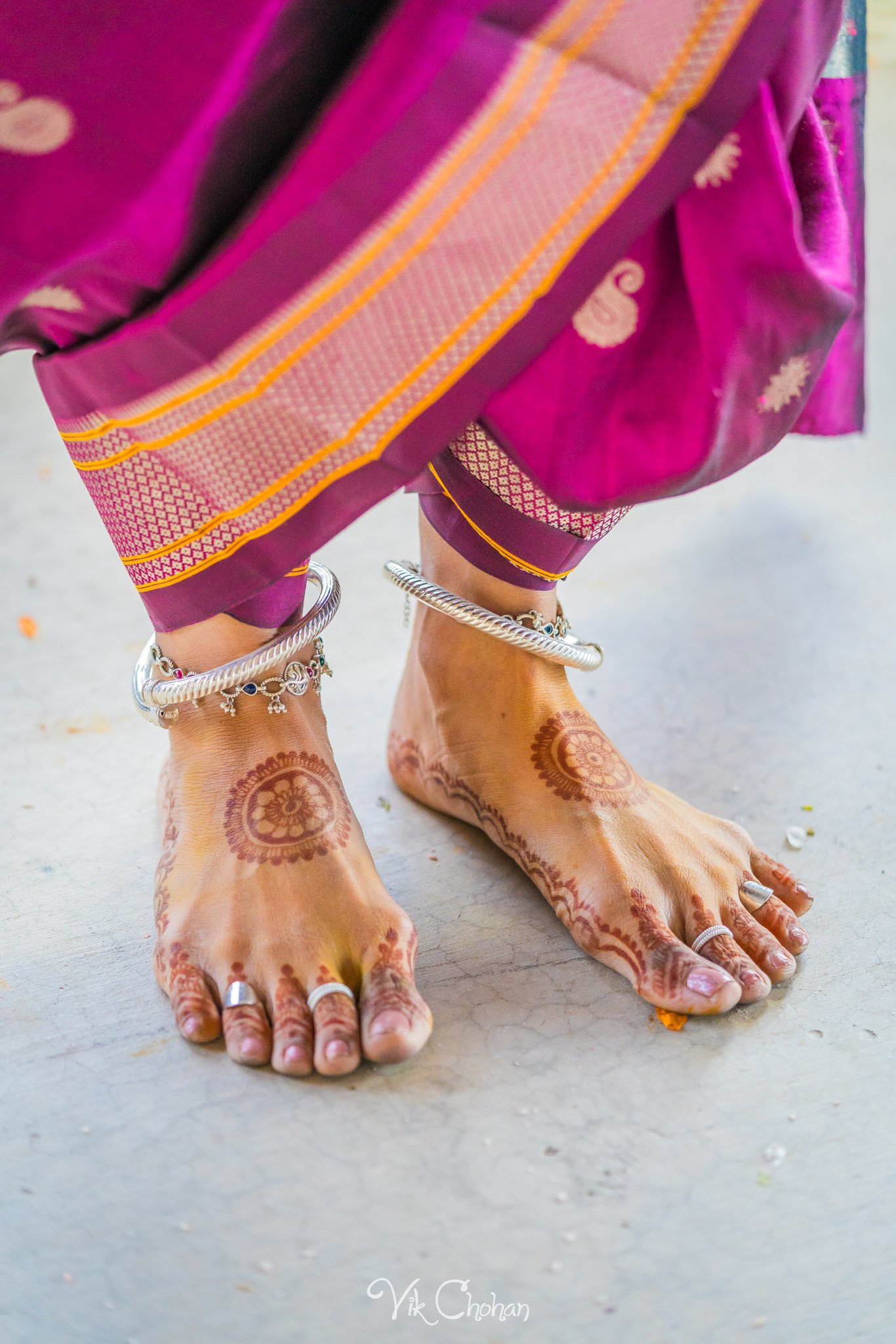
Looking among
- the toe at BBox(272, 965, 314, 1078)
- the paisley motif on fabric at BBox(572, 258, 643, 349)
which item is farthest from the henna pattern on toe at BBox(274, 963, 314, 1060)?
the paisley motif on fabric at BBox(572, 258, 643, 349)

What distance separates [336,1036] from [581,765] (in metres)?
0.29

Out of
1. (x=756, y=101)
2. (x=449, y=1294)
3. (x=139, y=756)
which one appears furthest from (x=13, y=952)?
(x=756, y=101)

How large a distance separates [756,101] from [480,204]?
0.56ft

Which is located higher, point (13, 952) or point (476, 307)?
point (476, 307)

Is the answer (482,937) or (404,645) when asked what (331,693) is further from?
(482,937)

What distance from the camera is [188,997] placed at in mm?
697

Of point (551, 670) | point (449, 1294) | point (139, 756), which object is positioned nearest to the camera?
point (449, 1294)

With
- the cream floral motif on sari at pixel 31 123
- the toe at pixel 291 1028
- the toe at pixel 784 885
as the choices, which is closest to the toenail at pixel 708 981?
the toe at pixel 784 885

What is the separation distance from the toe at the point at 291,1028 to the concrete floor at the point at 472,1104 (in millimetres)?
17

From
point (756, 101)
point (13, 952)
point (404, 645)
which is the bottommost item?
point (13, 952)

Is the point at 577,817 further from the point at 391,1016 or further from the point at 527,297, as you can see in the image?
the point at 527,297

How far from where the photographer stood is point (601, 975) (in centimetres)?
75

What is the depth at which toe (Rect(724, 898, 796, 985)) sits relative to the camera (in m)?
0.74

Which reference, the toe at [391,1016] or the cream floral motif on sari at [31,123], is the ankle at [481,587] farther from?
the cream floral motif on sari at [31,123]
